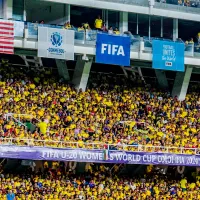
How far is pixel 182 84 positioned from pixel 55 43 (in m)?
9.59

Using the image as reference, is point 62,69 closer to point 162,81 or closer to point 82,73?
point 82,73

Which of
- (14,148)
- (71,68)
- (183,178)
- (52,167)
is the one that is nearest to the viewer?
(14,148)

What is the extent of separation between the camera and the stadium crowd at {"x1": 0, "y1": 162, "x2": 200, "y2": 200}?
42969 millimetres

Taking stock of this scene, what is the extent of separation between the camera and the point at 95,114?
48.0 meters

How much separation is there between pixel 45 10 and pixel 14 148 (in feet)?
37.5

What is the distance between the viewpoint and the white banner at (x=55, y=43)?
47.2 m

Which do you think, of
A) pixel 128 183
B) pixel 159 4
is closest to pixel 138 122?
pixel 128 183

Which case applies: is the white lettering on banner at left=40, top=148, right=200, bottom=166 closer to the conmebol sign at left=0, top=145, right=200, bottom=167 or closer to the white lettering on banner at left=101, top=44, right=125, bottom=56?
the conmebol sign at left=0, top=145, right=200, bottom=167

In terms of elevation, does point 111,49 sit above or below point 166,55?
above

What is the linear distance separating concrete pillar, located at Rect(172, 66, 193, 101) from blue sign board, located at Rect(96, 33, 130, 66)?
18.2 feet

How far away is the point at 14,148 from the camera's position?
42281 millimetres

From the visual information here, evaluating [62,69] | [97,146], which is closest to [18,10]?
[62,69]

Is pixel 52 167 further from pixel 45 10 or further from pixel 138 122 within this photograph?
pixel 45 10

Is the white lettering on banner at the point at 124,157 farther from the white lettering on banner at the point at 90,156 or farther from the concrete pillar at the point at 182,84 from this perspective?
the concrete pillar at the point at 182,84
